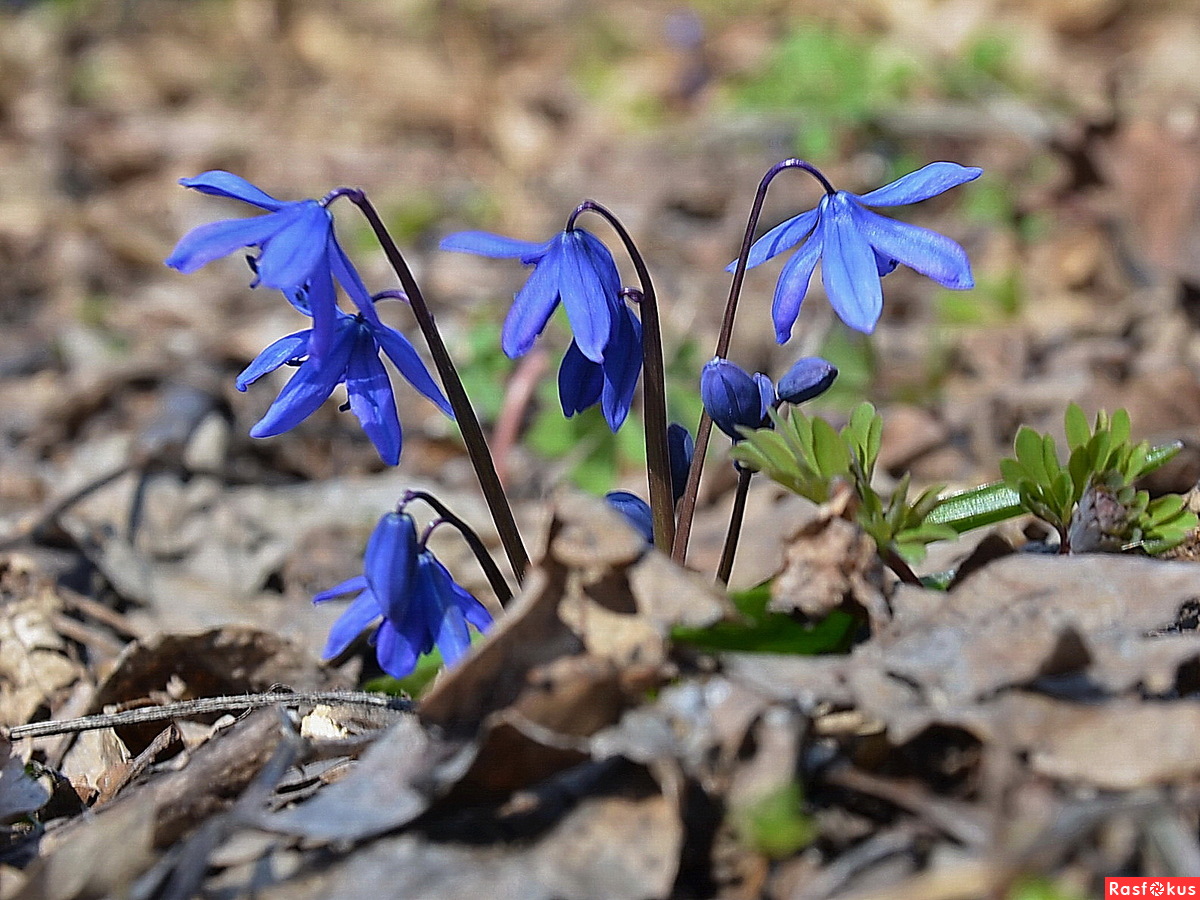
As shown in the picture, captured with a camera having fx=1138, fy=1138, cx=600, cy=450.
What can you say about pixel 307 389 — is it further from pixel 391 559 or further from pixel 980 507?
pixel 980 507

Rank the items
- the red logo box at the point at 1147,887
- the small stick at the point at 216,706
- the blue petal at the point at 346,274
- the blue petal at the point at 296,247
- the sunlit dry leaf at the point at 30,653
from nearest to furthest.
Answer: the red logo box at the point at 1147,887 < the blue petal at the point at 296,247 < the blue petal at the point at 346,274 < the small stick at the point at 216,706 < the sunlit dry leaf at the point at 30,653

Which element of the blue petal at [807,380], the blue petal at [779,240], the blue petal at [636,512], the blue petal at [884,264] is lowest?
the blue petal at [636,512]

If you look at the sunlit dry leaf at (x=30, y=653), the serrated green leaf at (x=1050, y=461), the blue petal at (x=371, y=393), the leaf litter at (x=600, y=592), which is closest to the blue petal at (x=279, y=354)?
the blue petal at (x=371, y=393)

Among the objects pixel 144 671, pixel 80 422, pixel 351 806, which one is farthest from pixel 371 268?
pixel 351 806

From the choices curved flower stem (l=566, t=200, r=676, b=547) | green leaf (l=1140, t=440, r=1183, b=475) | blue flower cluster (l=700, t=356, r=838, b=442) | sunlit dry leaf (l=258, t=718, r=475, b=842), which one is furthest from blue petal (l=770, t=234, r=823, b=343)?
sunlit dry leaf (l=258, t=718, r=475, b=842)

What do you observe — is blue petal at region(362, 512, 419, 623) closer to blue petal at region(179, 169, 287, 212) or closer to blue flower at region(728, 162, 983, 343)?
blue petal at region(179, 169, 287, 212)

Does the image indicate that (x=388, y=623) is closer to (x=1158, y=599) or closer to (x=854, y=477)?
(x=854, y=477)

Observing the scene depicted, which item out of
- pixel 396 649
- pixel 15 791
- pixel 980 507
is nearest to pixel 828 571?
pixel 980 507

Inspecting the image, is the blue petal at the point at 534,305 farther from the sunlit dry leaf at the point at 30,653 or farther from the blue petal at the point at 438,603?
the sunlit dry leaf at the point at 30,653

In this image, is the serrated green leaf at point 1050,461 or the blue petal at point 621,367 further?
the blue petal at point 621,367
